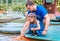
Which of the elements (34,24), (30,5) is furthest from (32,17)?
(30,5)

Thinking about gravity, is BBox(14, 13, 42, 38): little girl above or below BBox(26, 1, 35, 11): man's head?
below

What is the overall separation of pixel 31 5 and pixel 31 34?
2.04ft

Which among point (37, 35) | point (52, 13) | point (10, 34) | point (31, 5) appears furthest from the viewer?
point (52, 13)

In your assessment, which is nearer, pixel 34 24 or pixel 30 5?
pixel 30 5

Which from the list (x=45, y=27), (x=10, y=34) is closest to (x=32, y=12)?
(x=45, y=27)

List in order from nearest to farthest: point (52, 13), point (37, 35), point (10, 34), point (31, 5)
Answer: point (31, 5) < point (37, 35) < point (10, 34) < point (52, 13)

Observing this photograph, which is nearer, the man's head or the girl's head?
the man's head

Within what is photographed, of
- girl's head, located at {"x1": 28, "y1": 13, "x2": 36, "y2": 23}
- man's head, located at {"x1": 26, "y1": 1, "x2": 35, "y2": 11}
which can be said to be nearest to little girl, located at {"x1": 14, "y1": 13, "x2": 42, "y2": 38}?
girl's head, located at {"x1": 28, "y1": 13, "x2": 36, "y2": 23}

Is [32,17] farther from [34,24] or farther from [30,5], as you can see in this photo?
[30,5]

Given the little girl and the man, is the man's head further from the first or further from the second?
the little girl

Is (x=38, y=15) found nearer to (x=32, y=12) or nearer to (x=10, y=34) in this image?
(x=32, y=12)

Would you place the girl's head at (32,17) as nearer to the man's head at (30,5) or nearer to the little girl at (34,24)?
the little girl at (34,24)

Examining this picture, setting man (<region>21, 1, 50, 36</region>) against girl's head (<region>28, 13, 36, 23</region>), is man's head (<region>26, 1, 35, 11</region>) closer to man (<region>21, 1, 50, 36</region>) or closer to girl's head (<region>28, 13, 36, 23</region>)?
man (<region>21, 1, 50, 36</region>)

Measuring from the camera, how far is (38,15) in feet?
12.3
